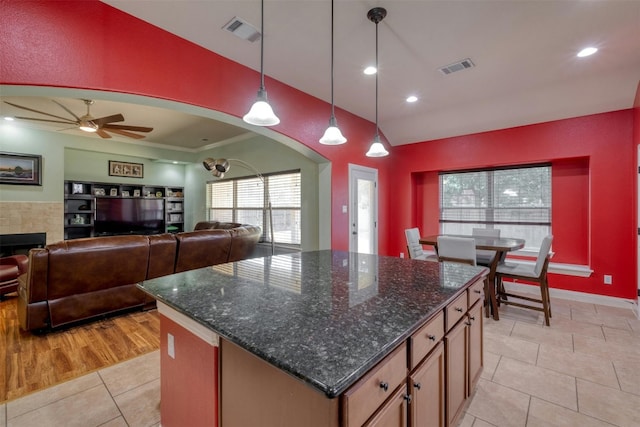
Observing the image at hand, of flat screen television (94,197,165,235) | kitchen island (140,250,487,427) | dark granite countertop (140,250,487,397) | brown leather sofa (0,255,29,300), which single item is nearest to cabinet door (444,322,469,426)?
kitchen island (140,250,487,427)

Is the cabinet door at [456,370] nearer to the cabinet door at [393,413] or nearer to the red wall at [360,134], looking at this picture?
the cabinet door at [393,413]

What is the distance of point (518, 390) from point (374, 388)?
73.1 inches

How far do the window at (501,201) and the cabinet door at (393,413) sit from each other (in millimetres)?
4648

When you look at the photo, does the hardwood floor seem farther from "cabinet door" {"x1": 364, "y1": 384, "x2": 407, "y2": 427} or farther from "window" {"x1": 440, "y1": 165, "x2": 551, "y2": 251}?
"window" {"x1": 440, "y1": 165, "x2": 551, "y2": 251}

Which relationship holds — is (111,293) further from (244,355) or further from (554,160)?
(554,160)

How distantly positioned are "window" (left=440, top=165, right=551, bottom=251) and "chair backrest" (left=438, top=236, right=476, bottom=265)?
2.01 meters

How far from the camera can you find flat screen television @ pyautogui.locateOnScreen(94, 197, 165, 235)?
6473 mm

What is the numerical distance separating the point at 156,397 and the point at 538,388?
2.77m

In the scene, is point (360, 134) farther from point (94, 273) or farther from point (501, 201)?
point (94, 273)

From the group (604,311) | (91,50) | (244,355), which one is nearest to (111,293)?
(91,50)

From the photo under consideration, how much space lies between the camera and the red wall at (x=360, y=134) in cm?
198

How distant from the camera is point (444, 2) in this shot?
2.13m

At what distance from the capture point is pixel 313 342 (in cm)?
92

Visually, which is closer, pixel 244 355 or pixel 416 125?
pixel 244 355
